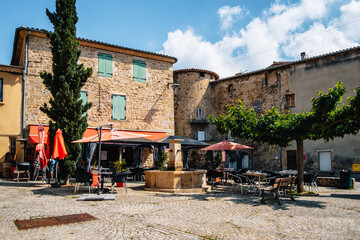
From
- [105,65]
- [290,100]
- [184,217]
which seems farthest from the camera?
[290,100]

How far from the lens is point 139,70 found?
60.5 feet

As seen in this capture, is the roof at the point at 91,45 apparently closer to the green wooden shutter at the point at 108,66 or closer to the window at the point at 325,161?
the green wooden shutter at the point at 108,66

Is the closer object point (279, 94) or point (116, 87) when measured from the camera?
point (116, 87)

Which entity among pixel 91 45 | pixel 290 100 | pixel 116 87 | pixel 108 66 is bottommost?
pixel 290 100

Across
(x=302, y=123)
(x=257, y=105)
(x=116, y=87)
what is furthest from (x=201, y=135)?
(x=302, y=123)

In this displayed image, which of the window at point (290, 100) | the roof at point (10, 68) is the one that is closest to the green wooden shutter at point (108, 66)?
the roof at point (10, 68)

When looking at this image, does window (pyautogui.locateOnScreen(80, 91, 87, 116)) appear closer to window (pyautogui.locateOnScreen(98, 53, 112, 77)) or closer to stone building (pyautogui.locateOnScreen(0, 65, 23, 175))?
window (pyautogui.locateOnScreen(98, 53, 112, 77))

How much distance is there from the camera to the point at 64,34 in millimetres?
11000

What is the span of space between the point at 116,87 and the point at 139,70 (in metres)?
1.95

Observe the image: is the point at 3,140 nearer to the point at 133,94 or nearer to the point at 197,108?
the point at 133,94

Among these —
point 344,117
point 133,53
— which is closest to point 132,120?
point 133,53

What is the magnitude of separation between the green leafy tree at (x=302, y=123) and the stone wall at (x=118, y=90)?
9.01m

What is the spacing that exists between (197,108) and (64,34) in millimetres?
16056

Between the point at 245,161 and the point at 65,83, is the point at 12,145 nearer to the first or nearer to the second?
the point at 65,83
